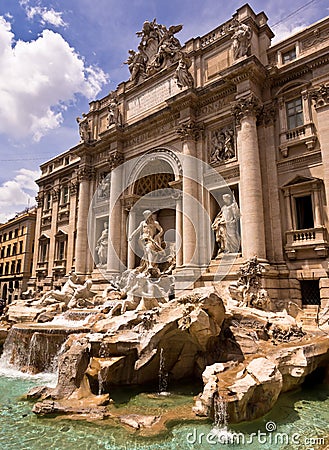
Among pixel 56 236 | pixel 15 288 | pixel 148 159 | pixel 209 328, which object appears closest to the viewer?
pixel 209 328

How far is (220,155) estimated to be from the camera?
1538 centimetres

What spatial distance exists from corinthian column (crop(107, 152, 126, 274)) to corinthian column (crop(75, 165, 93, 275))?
2667mm

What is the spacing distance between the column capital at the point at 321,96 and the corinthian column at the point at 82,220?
13.9m

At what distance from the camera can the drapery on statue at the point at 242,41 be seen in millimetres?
14477

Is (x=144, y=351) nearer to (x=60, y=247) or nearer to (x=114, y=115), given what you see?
(x=114, y=115)

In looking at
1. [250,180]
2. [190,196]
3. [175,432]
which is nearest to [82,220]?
[190,196]

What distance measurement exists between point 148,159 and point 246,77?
652cm

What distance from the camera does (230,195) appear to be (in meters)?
14.5

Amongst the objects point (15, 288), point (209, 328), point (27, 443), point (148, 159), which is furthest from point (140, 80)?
point (15, 288)

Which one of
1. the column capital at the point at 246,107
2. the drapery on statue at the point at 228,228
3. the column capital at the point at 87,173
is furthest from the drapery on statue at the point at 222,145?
the column capital at the point at 87,173

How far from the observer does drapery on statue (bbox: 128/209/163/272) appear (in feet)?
53.1

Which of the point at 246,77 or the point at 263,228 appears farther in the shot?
the point at 246,77

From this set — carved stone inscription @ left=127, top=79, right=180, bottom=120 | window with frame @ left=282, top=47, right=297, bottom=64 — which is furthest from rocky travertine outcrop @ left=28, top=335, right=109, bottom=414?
carved stone inscription @ left=127, top=79, right=180, bottom=120

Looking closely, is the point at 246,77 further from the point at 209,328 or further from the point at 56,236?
the point at 56,236
